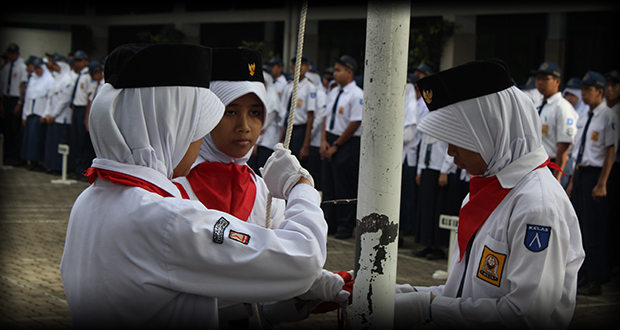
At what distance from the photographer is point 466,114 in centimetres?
232

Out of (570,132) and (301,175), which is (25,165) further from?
(301,175)

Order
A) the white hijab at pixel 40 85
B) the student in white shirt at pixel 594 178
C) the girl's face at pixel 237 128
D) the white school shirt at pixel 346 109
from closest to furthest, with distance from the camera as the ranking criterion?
the girl's face at pixel 237 128 → the student in white shirt at pixel 594 178 → the white school shirt at pixel 346 109 → the white hijab at pixel 40 85

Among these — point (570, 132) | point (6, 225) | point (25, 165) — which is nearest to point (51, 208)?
point (6, 225)

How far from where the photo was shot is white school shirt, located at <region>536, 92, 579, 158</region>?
259 inches

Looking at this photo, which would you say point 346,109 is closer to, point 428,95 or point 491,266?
point 428,95

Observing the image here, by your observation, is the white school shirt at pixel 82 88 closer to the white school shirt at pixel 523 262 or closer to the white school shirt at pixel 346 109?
the white school shirt at pixel 346 109

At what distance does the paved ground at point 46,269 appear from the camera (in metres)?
5.11

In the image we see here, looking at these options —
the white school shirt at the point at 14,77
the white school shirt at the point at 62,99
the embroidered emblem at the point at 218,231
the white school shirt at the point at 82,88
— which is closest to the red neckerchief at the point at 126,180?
the embroidered emblem at the point at 218,231

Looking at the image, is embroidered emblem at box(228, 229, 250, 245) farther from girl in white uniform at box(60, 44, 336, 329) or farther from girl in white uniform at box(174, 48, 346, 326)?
girl in white uniform at box(174, 48, 346, 326)

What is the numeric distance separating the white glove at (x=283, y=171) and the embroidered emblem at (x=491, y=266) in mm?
698

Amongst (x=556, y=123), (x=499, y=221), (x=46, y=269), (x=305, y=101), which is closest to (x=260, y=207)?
(x=499, y=221)

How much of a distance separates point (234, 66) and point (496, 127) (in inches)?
49.6

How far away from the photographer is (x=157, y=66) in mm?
1967

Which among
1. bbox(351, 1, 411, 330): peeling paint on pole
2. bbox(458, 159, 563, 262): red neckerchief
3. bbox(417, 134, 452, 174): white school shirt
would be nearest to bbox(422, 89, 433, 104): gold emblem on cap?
bbox(458, 159, 563, 262): red neckerchief
